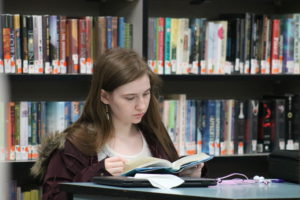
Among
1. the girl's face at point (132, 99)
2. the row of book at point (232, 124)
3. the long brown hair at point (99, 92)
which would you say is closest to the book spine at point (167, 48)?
the row of book at point (232, 124)

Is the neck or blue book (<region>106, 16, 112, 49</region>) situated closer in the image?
the neck

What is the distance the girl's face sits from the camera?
1647 mm

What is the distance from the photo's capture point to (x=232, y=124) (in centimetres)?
245

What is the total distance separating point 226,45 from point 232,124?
0.40 meters

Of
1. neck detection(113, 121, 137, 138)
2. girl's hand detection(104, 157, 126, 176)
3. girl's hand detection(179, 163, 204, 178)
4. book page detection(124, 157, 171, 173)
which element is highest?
neck detection(113, 121, 137, 138)

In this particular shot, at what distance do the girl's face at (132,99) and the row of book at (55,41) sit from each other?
0.53 metres

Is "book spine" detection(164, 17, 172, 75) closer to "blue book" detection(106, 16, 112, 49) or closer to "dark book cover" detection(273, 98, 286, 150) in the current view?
"blue book" detection(106, 16, 112, 49)

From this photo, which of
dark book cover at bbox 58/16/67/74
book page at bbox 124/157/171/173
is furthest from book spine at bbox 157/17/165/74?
book page at bbox 124/157/171/173

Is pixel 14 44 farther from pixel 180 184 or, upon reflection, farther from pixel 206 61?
pixel 180 184

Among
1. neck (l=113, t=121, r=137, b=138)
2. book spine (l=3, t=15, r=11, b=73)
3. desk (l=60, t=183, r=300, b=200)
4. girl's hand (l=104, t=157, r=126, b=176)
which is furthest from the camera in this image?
book spine (l=3, t=15, r=11, b=73)

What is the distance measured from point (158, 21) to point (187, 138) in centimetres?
58

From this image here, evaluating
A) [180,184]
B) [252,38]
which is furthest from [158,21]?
[180,184]

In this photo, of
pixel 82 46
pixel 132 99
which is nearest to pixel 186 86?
pixel 82 46

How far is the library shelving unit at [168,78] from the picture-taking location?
7.38 ft
